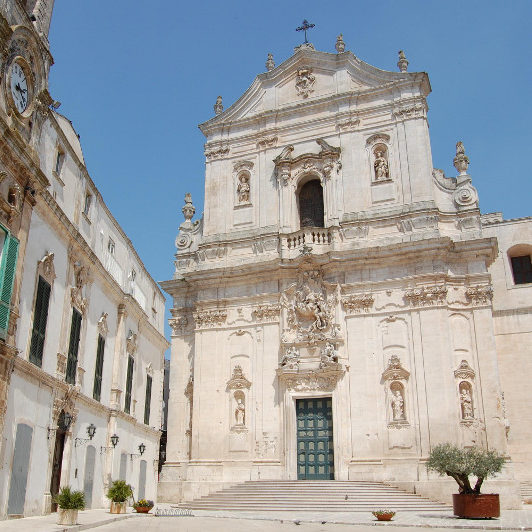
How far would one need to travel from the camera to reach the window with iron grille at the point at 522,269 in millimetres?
26938

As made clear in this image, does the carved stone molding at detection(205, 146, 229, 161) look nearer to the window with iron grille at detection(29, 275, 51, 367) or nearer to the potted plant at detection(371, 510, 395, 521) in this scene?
the window with iron grille at detection(29, 275, 51, 367)

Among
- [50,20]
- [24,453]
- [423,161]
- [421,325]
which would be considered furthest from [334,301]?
[50,20]

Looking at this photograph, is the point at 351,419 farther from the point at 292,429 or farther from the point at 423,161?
the point at 423,161

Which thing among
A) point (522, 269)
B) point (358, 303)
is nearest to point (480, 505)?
point (358, 303)

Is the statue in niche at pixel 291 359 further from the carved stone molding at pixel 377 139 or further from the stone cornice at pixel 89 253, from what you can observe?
the carved stone molding at pixel 377 139

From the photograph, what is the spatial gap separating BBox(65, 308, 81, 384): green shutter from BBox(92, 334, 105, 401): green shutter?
2.08m

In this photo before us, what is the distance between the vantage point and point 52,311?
18.7 metres

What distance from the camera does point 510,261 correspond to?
27.3 m

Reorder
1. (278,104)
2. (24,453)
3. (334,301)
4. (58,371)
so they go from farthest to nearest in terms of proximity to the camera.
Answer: (278,104), (334,301), (58,371), (24,453)

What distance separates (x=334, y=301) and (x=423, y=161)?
6.37m

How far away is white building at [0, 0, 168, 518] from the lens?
15695mm

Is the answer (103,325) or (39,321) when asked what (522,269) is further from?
(39,321)

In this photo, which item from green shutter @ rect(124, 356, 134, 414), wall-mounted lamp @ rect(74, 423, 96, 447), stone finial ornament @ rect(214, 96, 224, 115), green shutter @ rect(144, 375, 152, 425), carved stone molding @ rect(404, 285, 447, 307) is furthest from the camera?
green shutter @ rect(144, 375, 152, 425)

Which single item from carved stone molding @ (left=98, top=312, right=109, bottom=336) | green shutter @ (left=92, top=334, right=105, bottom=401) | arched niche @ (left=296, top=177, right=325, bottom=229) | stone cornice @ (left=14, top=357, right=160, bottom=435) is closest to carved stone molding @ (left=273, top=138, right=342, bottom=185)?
arched niche @ (left=296, top=177, right=325, bottom=229)
